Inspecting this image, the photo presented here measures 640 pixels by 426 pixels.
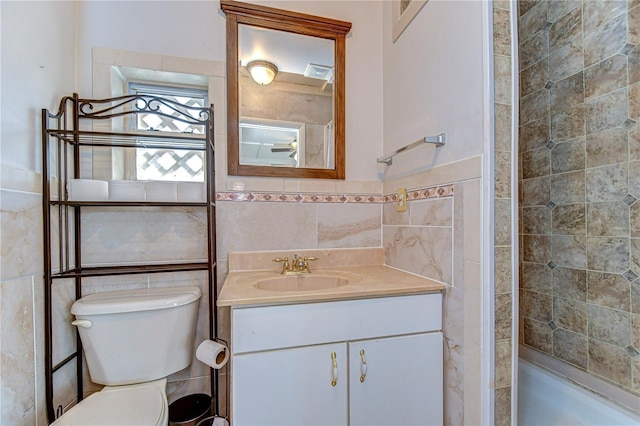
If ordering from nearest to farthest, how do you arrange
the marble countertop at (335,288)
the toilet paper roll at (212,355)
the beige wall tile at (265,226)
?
the marble countertop at (335,288) < the toilet paper roll at (212,355) < the beige wall tile at (265,226)

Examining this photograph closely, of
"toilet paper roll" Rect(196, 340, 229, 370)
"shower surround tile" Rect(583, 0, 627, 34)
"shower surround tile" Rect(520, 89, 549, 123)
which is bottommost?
"toilet paper roll" Rect(196, 340, 229, 370)

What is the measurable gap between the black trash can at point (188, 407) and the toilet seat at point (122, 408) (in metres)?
0.27

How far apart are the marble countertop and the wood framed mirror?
1.69ft

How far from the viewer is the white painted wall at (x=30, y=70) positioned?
883 millimetres

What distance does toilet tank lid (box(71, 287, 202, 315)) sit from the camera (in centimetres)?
106

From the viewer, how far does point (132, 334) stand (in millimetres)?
1096

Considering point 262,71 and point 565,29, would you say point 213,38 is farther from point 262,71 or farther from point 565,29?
point 565,29

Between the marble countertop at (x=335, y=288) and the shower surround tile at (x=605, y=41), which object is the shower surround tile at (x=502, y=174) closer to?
the marble countertop at (x=335, y=288)

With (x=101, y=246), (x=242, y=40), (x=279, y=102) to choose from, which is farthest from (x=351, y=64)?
(x=101, y=246)

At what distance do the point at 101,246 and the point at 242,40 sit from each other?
120 centimetres

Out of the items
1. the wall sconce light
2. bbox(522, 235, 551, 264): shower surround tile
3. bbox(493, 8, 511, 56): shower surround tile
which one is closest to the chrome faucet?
the wall sconce light

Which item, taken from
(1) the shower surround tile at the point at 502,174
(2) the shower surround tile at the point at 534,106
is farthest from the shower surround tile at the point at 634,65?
(1) the shower surround tile at the point at 502,174

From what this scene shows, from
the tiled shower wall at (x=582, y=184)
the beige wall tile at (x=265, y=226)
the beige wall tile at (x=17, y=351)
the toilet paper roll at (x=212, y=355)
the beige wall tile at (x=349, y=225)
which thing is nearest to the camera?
the beige wall tile at (x=17, y=351)

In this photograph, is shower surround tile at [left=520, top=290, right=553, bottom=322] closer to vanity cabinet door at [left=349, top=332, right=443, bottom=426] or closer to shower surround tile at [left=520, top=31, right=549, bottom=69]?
vanity cabinet door at [left=349, top=332, right=443, bottom=426]
